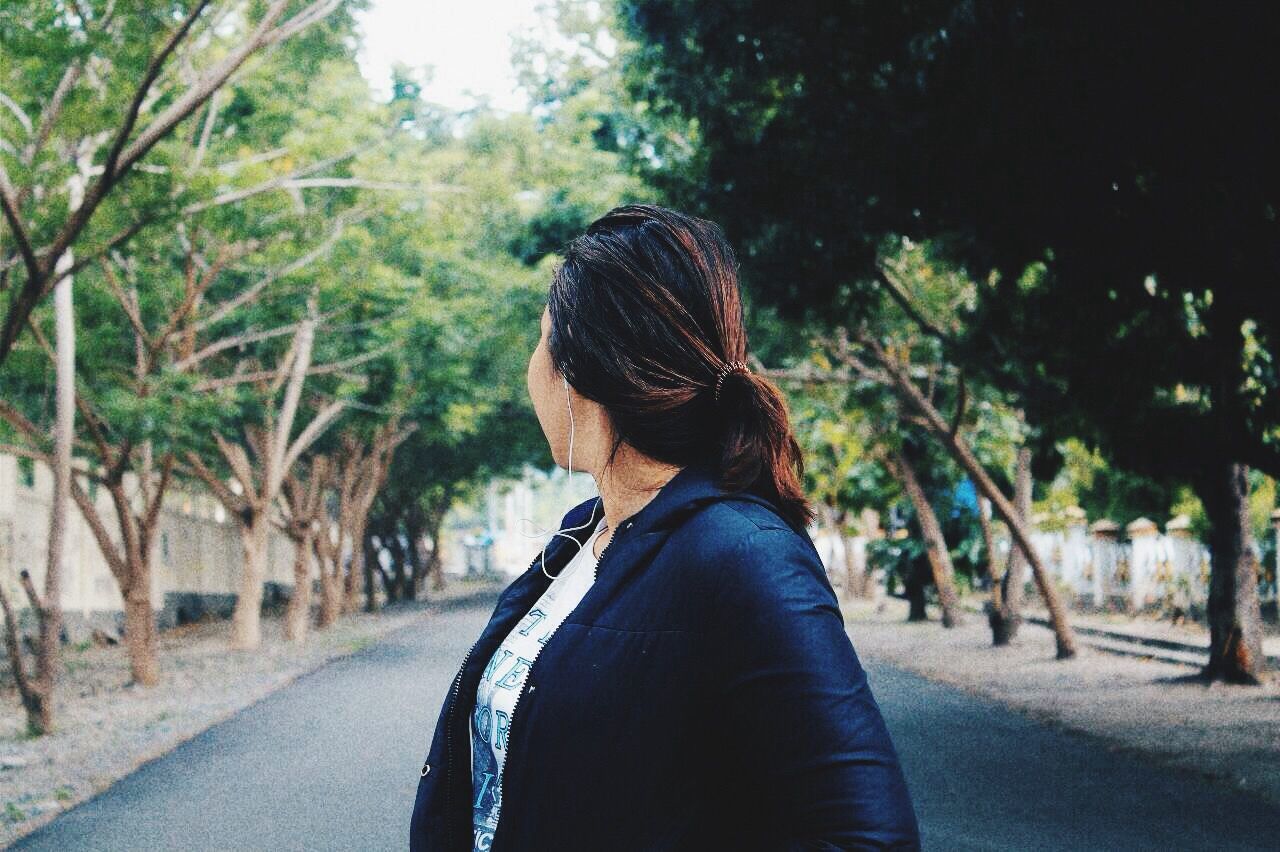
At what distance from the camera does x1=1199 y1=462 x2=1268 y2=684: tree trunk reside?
43.5 feet

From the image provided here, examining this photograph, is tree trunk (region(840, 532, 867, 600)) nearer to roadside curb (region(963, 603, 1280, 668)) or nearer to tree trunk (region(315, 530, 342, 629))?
tree trunk (region(315, 530, 342, 629))

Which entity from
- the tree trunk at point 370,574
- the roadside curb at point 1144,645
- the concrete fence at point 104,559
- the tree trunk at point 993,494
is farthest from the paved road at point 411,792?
the tree trunk at point 370,574

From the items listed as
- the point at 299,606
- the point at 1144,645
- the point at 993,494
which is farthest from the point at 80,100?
the point at 299,606

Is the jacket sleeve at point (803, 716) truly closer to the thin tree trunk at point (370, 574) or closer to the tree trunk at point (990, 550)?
the tree trunk at point (990, 550)

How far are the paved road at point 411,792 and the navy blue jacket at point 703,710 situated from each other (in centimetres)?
572

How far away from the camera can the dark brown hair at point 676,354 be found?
181 cm

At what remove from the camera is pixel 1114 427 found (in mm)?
11836

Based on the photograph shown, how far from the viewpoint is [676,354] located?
182cm

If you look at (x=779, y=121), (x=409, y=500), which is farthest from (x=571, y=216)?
(x=409, y=500)

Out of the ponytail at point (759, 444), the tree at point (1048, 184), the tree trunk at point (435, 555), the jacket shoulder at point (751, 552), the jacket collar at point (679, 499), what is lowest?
the tree trunk at point (435, 555)

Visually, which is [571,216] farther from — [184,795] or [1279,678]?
[184,795]

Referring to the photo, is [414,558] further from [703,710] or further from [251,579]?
[703,710]

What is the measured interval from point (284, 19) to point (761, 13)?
458 centimetres

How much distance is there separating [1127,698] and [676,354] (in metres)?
12.4
